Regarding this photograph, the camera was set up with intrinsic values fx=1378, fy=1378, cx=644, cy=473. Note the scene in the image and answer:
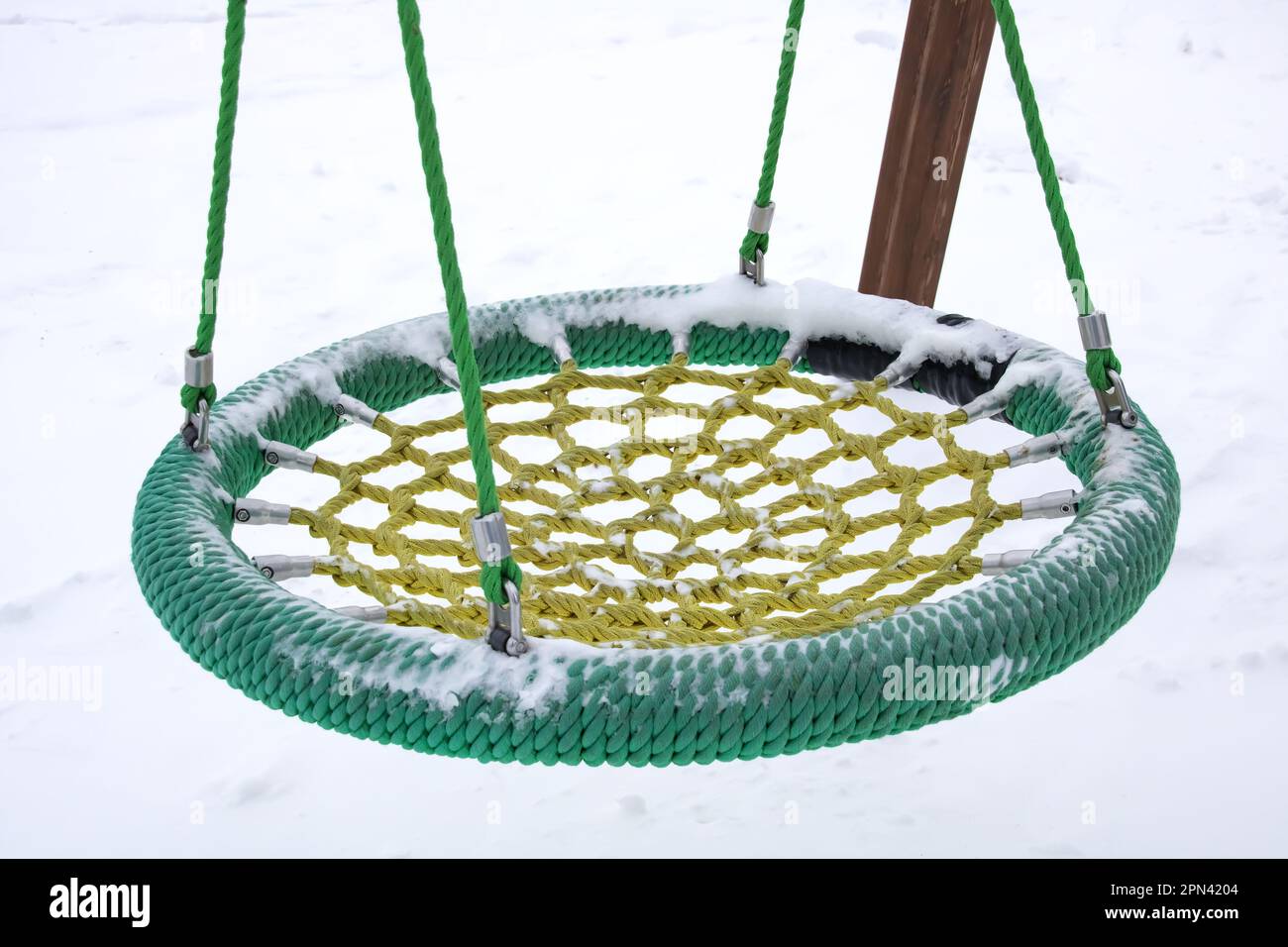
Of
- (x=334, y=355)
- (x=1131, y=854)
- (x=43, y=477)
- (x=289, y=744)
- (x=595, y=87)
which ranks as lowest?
(x=1131, y=854)

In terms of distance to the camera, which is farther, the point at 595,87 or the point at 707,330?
the point at 595,87

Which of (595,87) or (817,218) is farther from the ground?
(595,87)

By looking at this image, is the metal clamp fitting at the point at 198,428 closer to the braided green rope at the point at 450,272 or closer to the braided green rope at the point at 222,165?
the braided green rope at the point at 222,165

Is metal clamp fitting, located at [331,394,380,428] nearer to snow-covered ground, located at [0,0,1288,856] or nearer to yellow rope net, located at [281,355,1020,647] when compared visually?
yellow rope net, located at [281,355,1020,647]

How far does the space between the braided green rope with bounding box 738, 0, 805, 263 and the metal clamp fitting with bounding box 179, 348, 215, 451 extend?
0.57 meters

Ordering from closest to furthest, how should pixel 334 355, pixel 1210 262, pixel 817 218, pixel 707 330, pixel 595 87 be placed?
1. pixel 334 355
2. pixel 707 330
3. pixel 1210 262
4. pixel 817 218
5. pixel 595 87

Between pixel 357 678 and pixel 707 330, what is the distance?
772mm

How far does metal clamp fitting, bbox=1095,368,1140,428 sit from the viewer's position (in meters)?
1.16

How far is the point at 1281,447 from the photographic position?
2.40 meters

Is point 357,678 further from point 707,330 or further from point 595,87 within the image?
point 595,87

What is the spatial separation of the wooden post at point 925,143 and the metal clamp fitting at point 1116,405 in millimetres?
968

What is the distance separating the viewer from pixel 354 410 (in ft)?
4.57

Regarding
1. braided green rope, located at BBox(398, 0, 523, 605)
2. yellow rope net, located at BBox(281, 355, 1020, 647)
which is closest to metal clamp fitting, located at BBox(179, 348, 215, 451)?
yellow rope net, located at BBox(281, 355, 1020, 647)

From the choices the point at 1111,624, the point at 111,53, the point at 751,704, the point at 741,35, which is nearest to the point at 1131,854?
the point at 1111,624
